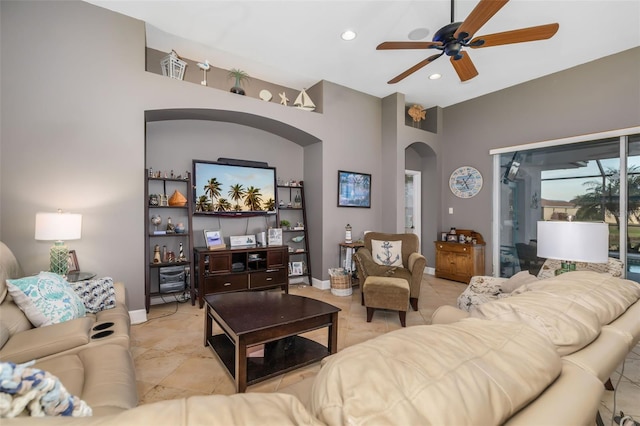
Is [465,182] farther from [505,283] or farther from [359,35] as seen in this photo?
[359,35]

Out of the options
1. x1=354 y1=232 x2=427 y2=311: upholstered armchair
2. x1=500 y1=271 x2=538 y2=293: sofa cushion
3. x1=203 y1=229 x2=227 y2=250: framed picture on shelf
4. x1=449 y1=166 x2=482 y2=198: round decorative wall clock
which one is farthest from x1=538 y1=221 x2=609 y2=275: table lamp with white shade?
x1=203 y1=229 x2=227 y2=250: framed picture on shelf

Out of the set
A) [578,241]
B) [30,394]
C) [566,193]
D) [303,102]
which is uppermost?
[303,102]

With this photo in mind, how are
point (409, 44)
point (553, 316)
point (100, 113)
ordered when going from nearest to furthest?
1. point (553, 316)
2. point (409, 44)
3. point (100, 113)

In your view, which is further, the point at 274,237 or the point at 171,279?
the point at 274,237

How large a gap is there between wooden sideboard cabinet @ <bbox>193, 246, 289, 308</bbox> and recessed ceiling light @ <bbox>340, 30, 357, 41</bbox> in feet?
9.40

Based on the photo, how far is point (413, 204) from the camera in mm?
6129

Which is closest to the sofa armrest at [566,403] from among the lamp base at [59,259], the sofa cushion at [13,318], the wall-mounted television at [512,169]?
the sofa cushion at [13,318]

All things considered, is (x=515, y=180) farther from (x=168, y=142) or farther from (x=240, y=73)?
(x=168, y=142)

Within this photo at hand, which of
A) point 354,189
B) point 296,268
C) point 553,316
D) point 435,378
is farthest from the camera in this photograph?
point 354,189

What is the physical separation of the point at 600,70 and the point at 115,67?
6.07 meters

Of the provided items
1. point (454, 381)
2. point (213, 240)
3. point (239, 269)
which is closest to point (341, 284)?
point (239, 269)

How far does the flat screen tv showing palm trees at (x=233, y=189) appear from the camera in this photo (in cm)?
393

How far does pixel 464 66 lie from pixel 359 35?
4.12 ft

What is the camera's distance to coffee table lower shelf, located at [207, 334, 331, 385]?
6.59ft
